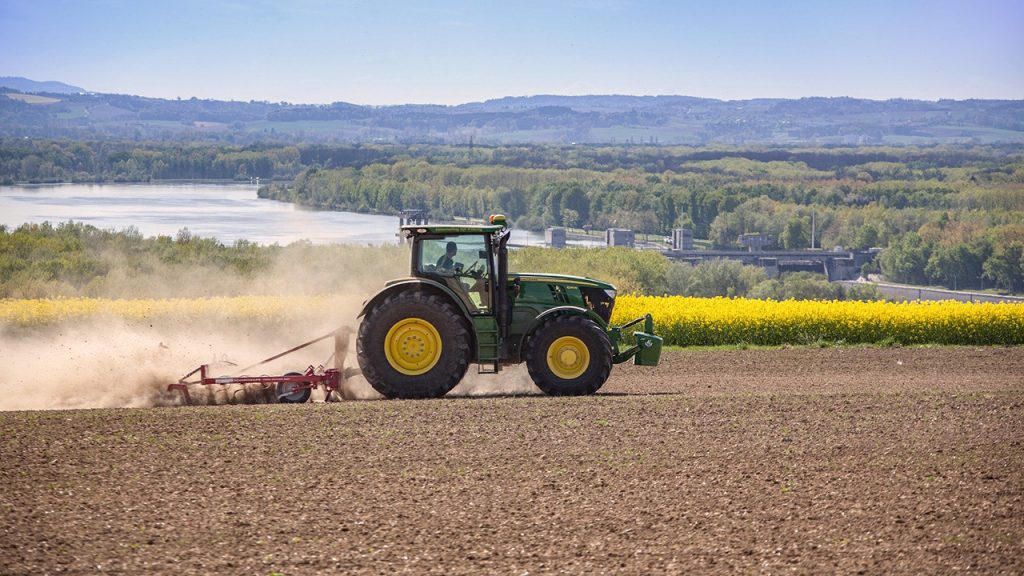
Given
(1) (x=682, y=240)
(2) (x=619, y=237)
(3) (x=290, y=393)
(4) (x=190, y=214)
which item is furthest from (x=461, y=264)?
(1) (x=682, y=240)

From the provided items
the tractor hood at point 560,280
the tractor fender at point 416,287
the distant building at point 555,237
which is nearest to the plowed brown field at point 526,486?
the tractor fender at point 416,287

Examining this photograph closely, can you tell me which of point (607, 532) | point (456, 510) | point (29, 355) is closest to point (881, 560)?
point (607, 532)

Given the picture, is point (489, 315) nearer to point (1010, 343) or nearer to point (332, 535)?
point (332, 535)

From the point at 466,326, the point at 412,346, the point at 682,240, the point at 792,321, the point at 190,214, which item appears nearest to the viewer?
the point at 412,346

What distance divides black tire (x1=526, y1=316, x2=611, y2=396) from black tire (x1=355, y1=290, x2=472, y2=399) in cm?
92

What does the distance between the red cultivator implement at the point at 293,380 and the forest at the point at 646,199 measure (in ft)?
206

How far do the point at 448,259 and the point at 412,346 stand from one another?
129cm

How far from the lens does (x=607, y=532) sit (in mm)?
8789

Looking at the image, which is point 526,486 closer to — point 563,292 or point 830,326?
point 563,292

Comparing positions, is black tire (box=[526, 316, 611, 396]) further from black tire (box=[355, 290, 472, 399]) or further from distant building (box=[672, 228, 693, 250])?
distant building (box=[672, 228, 693, 250])

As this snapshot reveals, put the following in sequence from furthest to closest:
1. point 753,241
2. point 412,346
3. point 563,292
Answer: point 753,241
point 563,292
point 412,346

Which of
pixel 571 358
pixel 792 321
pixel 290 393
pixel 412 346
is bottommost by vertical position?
pixel 792 321

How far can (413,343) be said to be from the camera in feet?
47.6

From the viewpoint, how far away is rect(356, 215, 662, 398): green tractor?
14461 millimetres
